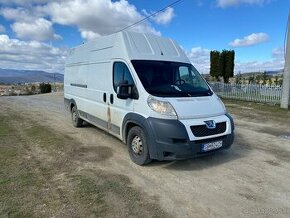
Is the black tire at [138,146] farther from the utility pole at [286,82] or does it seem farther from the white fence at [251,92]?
the white fence at [251,92]

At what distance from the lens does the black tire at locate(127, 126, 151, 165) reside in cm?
564

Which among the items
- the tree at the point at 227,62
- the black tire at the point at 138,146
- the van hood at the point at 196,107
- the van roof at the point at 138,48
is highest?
the tree at the point at 227,62

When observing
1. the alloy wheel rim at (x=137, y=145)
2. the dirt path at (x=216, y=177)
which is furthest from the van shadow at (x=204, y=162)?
the alloy wheel rim at (x=137, y=145)

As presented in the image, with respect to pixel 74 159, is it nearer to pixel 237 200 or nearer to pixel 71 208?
pixel 71 208

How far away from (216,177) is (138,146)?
156 centimetres

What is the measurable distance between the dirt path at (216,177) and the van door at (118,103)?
614 mm

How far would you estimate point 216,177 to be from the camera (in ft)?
17.1

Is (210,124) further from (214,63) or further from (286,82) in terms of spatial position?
(214,63)

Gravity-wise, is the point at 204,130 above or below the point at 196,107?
below

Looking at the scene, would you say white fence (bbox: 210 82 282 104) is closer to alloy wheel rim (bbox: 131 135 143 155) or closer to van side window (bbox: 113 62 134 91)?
van side window (bbox: 113 62 134 91)

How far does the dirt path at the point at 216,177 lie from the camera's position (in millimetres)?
4141

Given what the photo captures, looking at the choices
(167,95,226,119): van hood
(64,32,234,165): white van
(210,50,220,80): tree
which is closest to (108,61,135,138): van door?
(64,32,234,165): white van

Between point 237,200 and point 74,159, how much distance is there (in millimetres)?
3362

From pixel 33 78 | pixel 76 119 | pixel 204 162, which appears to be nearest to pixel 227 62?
pixel 76 119
